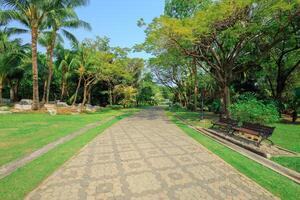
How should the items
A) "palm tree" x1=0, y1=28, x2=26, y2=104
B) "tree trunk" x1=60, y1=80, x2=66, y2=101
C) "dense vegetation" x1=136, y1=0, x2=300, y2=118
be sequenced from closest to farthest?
"dense vegetation" x1=136, y1=0, x2=300, y2=118 < "palm tree" x1=0, y1=28, x2=26, y2=104 < "tree trunk" x1=60, y1=80, x2=66, y2=101

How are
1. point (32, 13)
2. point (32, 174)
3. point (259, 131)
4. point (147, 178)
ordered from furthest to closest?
point (32, 13) < point (259, 131) < point (32, 174) < point (147, 178)

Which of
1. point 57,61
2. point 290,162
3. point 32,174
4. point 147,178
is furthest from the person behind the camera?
point 57,61

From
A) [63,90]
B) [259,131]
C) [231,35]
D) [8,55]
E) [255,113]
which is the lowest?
[259,131]

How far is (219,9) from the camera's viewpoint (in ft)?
49.2

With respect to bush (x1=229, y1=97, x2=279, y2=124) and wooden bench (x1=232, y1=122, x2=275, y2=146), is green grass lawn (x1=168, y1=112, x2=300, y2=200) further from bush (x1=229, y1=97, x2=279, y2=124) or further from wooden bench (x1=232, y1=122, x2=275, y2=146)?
bush (x1=229, y1=97, x2=279, y2=124)

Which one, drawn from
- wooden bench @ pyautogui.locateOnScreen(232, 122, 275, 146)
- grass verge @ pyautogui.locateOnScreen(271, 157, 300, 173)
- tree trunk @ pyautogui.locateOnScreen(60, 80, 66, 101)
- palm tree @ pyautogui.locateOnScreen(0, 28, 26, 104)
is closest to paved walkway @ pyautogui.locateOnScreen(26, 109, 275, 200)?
grass verge @ pyautogui.locateOnScreen(271, 157, 300, 173)

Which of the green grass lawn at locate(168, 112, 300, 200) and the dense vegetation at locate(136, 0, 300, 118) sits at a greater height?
the dense vegetation at locate(136, 0, 300, 118)

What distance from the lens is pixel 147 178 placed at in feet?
18.0

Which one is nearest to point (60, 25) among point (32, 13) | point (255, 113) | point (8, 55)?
point (32, 13)

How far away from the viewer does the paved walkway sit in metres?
4.61

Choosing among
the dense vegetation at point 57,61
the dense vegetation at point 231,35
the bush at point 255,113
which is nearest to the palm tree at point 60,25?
the dense vegetation at point 57,61

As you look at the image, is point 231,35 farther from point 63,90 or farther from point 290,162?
point 63,90

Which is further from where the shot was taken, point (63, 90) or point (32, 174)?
point (63, 90)

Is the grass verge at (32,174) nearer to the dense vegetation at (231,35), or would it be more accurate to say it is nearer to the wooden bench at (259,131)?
the wooden bench at (259,131)
